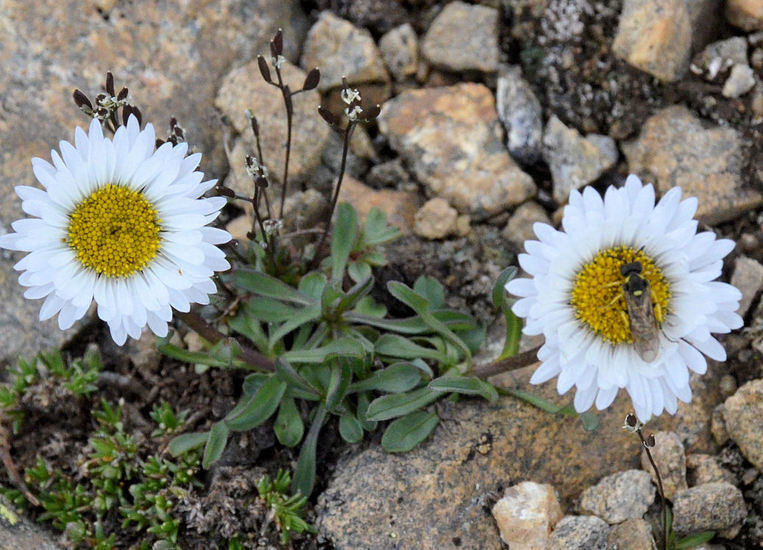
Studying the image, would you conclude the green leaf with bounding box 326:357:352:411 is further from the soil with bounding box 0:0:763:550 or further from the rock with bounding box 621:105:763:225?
the rock with bounding box 621:105:763:225

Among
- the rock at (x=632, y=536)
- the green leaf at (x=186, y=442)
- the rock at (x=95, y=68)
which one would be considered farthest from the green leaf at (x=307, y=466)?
the rock at (x=95, y=68)

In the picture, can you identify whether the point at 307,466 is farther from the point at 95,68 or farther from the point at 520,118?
the point at 95,68

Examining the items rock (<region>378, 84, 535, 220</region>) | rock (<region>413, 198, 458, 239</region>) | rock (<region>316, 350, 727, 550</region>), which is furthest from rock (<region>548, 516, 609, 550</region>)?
rock (<region>378, 84, 535, 220</region>)

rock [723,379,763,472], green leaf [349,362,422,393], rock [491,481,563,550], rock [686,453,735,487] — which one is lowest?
rock [686,453,735,487]

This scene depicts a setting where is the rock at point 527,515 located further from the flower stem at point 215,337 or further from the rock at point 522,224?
the rock at point 522,224

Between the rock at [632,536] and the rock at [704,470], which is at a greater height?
the rock at [632,536]

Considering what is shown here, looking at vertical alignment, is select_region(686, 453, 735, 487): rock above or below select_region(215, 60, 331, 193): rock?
below

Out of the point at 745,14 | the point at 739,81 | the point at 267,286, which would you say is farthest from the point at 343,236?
the point at 745,14
